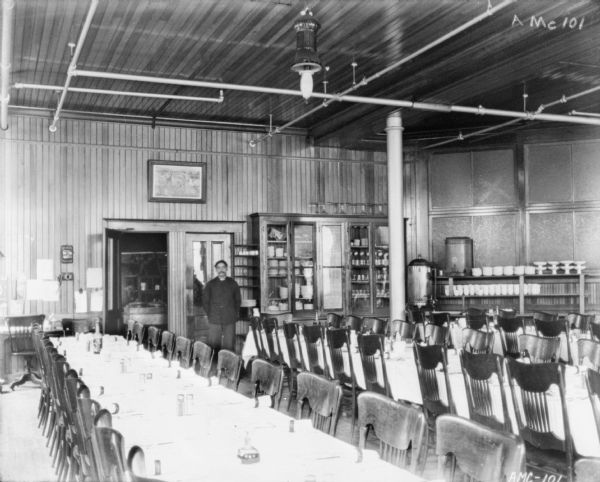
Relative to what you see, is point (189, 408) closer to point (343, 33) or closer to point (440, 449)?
point (440, 449)

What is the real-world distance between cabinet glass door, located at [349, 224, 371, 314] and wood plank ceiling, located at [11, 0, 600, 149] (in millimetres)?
2584

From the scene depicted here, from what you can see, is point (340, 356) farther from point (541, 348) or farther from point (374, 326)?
point (541, 348)

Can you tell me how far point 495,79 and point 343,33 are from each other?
8.76 ft

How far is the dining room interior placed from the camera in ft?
12.9

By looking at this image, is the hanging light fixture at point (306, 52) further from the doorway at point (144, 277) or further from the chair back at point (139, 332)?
the doorway at point (144, 277)

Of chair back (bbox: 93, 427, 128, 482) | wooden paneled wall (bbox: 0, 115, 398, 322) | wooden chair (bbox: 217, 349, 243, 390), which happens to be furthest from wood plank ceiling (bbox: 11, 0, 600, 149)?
chair back (bbox: 93, 427, 128, 482)

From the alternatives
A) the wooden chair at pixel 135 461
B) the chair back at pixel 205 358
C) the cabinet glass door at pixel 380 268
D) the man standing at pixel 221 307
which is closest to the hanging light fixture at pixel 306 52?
the chair back at pixel 205 358

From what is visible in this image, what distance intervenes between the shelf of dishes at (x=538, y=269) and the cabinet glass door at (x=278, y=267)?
3798 mm

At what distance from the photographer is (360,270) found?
13578mm

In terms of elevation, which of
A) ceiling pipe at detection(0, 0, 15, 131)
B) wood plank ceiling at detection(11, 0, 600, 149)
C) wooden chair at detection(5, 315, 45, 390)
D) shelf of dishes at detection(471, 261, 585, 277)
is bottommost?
wooden chair at detection(5, 315, 45, 390)

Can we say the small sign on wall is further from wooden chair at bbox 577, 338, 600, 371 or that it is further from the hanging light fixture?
wooden chair at bbox 577, 338, 600, 371

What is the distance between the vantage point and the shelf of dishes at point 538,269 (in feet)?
41.8

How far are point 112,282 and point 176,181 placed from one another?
2363mm

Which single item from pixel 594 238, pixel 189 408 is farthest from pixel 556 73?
pixel 189 408
